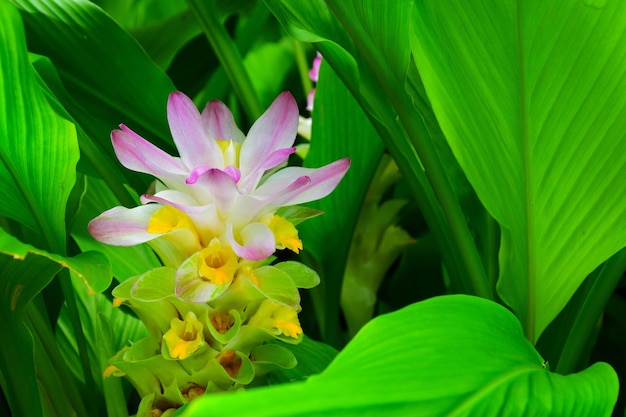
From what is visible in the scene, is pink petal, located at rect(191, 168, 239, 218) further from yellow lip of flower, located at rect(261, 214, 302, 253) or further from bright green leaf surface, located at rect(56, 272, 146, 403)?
bright green leaf surface, located at rect(56, 272, 146, 403)

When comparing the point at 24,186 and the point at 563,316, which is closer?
the point at 24,186

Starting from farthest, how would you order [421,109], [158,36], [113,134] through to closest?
[158,36] → [421,109] → [113,134]

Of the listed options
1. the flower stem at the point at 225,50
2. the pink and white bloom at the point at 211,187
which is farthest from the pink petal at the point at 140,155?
the flower stem at the point at 225,50

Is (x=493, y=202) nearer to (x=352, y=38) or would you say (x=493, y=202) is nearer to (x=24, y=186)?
(x=352, y=38)

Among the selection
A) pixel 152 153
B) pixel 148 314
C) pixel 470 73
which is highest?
pixel 470 73

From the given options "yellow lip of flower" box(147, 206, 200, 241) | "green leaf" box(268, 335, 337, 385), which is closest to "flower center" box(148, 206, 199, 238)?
"yellow lip of flower" box(147, 206, 200, 241)

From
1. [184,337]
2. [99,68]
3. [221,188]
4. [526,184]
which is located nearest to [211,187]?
[221,188]

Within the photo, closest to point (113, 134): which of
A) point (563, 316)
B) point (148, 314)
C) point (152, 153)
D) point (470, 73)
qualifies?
point (152, 153)

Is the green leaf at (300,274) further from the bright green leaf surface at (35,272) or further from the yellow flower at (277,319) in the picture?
→ the bright green leaf surface at (35,272)
